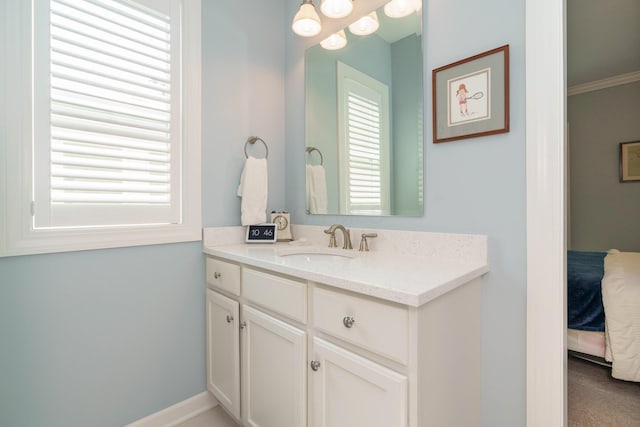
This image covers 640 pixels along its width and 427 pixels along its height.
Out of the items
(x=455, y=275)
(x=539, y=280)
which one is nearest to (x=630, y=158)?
(x=539, y=280)

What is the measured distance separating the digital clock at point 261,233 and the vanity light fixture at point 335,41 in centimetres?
111

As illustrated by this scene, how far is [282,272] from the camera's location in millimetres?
1179

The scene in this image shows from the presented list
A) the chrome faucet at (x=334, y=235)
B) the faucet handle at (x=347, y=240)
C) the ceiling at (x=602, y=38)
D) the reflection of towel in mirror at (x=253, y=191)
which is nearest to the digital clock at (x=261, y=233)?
the reflection of towel in mirror at (x=253, y=191)

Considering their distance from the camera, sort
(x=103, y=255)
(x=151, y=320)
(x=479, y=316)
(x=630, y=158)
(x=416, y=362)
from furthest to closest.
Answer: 1. (x=630, y=158)
2. (x=151, y=320)
3. (x=103, y=255)
4. (x=479, y=316)
5. (x=416, y=362)

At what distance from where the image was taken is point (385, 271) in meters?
1.06

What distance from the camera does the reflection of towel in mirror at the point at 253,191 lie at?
1812 mm

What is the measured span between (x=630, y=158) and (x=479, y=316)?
4.02 metres

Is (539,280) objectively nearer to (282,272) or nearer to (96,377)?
(282,272)

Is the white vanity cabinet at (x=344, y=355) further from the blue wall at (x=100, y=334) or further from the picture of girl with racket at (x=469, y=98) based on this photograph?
the picture of girl with racket at (x=469, y=98)

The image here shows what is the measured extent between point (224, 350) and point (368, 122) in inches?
54.9

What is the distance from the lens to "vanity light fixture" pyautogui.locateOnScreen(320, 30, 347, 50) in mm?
1732

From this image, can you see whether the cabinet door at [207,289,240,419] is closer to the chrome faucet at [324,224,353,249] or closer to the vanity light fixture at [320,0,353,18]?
the chrome faucet at [324,224,353,249]

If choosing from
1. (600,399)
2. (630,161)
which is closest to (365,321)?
(600,399)

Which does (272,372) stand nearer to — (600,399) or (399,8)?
(399,8)
